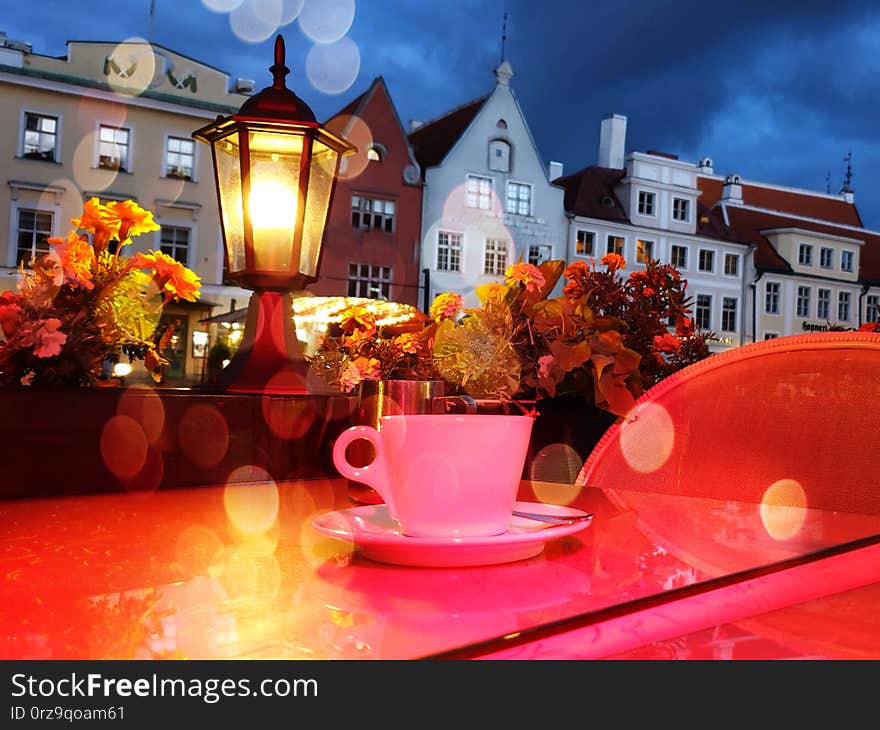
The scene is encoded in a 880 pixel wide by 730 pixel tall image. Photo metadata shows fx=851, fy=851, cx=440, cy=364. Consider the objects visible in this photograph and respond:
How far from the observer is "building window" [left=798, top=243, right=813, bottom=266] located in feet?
77.6

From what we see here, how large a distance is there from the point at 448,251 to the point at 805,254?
11946 mm

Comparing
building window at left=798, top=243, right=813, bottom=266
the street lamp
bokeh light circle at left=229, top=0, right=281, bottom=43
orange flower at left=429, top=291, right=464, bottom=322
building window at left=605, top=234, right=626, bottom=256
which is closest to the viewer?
orange flower at left=429, top=291, right=464, bottom=322

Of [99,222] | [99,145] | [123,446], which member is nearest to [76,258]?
[99,222]

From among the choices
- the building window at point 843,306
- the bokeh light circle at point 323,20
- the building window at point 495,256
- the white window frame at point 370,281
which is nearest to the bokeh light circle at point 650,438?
the white window frame at point 370,281

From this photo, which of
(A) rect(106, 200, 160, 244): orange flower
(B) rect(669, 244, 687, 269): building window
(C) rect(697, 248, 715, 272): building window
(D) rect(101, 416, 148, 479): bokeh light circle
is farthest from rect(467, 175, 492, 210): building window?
(D) rect(101, 416, 148, 479): bokeh light circle

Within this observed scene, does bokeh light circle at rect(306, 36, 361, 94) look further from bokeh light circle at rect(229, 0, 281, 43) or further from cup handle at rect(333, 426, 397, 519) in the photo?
cup handle at rect(333, 426, 397, 519)

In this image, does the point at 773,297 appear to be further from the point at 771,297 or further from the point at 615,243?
the point at 615,243

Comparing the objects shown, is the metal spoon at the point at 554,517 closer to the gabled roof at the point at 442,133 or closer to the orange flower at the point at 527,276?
the orange flower at the point at 527,276

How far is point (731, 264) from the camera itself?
22.1 metres

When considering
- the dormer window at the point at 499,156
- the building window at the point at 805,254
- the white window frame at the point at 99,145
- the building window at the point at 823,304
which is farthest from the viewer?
the building window at the point at 823,304

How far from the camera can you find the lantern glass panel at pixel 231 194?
1.72 metres

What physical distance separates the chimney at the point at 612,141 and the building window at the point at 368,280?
26.4 ft

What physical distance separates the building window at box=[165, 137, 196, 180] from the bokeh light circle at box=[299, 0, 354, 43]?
681 inches

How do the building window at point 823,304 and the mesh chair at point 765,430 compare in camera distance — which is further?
the building window at point 823,304
